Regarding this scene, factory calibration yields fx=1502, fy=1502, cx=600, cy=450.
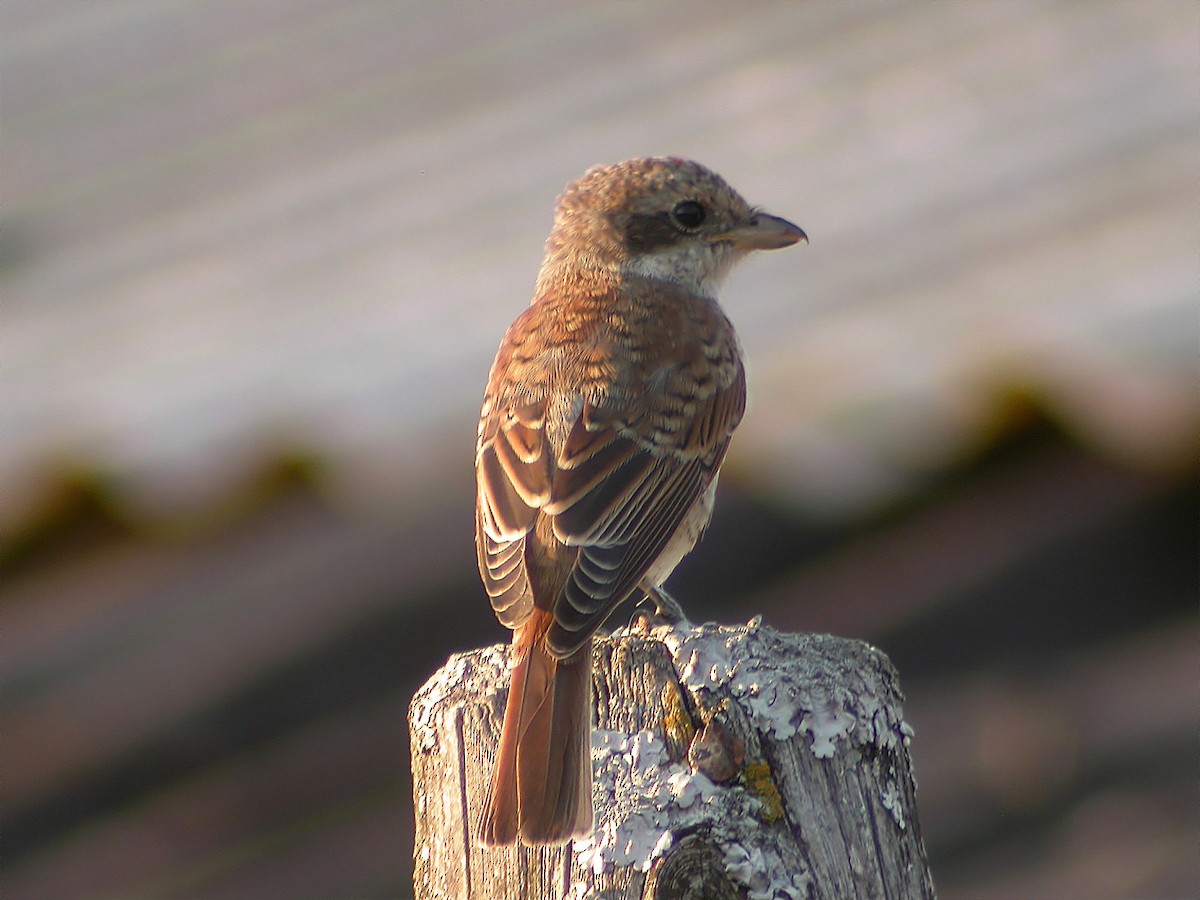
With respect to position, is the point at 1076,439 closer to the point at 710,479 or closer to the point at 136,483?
the point at 710,479

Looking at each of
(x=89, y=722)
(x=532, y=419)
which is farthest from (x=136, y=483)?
(x=532, y=419)

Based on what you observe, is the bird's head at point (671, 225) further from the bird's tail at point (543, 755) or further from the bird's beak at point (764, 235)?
the bird's tail at point (543, 755)

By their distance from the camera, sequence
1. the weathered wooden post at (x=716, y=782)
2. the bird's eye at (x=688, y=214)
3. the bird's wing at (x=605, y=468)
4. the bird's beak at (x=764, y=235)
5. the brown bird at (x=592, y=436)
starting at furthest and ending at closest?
1. the bird's eye at (x=688, y=214)
2. the bird's beak at (x=764, y=235)
3. the bird's wing at (x=605, y=468)
4. the brown bird at (x=592, y=436)
5. the weathered wooden post at (x=716, y=782)

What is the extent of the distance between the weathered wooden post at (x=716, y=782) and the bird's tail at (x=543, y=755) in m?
0.04

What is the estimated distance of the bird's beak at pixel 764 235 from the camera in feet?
16.4

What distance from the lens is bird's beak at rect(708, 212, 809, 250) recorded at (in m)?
5.01

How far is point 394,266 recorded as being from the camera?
5727 millimetres

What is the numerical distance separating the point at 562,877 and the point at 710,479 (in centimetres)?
185

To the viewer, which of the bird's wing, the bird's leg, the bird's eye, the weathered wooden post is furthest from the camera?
the bird's eye

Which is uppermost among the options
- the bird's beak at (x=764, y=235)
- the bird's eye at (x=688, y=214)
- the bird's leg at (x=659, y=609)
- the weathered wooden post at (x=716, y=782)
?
the bird's eye at (x=688, y=214)

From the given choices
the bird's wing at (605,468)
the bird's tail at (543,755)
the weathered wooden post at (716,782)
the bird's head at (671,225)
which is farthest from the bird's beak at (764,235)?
the weathered wooden post at (716,782)

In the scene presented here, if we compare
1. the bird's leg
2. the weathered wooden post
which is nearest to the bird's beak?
the bird's leg

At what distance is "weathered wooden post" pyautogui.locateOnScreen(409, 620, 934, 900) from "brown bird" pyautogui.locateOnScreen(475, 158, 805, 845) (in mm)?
72

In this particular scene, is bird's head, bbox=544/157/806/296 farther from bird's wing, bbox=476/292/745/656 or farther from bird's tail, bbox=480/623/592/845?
bird's tail, bbox=480/623/592/845
